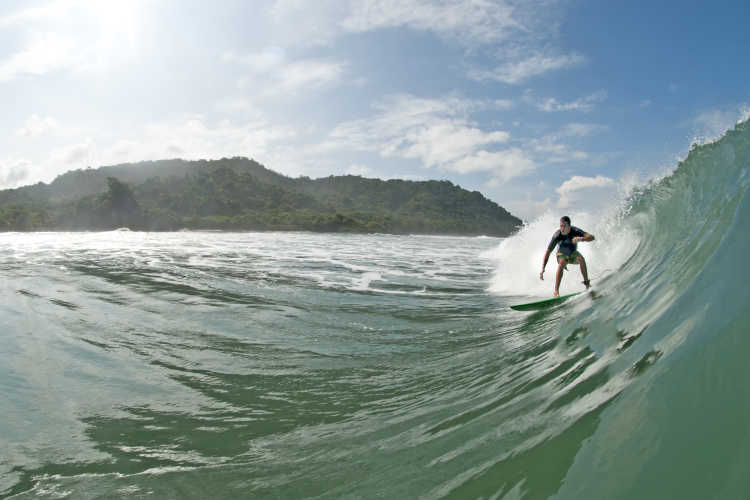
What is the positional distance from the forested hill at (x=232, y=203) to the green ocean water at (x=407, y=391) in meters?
89.0

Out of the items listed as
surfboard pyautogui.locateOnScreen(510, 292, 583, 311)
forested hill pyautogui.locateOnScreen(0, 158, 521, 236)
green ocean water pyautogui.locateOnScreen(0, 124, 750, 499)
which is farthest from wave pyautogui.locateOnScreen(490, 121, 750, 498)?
forested hill pyautogui.locateOnScreen(0, 158, 521, 236)

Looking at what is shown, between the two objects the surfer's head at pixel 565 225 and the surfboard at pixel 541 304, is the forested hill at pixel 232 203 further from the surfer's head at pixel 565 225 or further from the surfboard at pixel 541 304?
the surfboard at pixel 541 304

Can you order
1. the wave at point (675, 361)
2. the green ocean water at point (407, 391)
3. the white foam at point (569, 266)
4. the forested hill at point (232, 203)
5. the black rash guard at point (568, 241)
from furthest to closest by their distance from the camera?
the forested hill at point (232, 203), the white foam at point (569, 266), the black rash guard at point (568, 241), the green ocean water at point (407, 391), the wave at point (675, 361)

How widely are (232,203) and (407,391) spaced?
11975cm

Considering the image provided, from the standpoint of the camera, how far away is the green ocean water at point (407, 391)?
2.43 m

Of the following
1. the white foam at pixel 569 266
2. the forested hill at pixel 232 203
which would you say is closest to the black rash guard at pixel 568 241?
the white foam at pixel 569 266

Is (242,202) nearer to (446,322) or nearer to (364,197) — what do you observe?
(364,197)

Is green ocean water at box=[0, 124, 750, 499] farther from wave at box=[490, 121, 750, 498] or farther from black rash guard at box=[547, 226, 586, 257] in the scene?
black rash guard at box=[547, 226, 586, 257]

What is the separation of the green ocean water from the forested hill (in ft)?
292

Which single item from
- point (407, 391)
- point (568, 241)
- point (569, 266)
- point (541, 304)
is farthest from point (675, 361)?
point (569, 266)

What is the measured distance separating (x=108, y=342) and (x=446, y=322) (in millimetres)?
5933

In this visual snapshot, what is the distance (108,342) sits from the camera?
267 inches

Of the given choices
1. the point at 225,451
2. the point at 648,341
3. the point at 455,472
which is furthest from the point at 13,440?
the point at 648,341

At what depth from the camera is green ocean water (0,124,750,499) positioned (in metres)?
2.43
